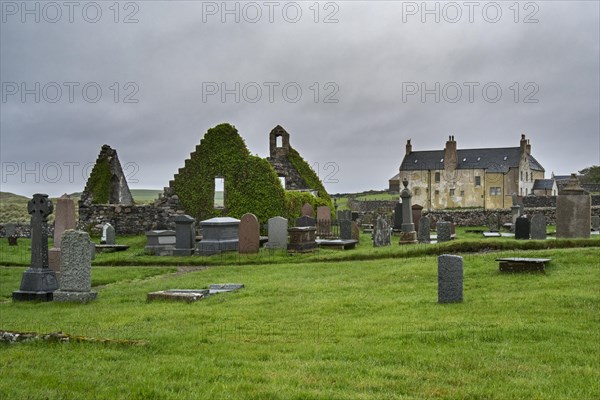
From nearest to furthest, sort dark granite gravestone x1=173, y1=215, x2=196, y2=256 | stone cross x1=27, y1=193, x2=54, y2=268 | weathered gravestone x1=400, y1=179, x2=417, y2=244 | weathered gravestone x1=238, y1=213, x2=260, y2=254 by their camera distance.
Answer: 1. stone cross x1=27, y1=193, x2=54, y2=268
2. weathered gravestone x1=238, y1=213, x2=260, y2=254
3. dark granite gravestone x1=173, y1=215, x2=196, y2=256
4. weathered gravestone x1=400, y1=179, x2=417, y2=244

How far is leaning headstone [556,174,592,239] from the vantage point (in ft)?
65.0

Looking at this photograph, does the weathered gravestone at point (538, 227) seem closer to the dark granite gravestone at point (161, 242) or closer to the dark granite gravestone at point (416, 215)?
the dark granite gravestone at point (416, 215)

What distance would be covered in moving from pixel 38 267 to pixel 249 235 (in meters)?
10.1

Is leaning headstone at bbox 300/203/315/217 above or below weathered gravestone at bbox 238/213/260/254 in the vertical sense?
above

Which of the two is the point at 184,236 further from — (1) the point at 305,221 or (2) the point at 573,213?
(2) the point at 573,213

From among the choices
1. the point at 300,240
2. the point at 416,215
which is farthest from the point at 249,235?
the point at 416,215

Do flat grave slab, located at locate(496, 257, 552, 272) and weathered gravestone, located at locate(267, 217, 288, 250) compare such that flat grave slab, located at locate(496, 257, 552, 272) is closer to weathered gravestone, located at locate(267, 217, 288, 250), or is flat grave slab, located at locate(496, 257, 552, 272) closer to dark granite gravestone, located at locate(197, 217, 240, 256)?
weathered gravestone, located at locate(267, 217, 288, 250)

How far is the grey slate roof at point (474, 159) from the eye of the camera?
237 feet

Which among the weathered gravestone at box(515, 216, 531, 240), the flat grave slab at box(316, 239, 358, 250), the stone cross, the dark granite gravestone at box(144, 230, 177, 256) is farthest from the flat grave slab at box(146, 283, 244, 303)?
the weathered gravestone at box(515, 216, 531, 240)

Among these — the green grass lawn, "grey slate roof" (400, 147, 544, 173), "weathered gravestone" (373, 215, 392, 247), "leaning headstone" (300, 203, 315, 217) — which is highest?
"grey slate roof" (400, 147, 544, 173)

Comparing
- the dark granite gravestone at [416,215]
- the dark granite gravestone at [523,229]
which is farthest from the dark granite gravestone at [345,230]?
the dark granite gravestone at [523,229]

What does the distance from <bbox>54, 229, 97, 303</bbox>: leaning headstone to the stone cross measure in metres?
1.12

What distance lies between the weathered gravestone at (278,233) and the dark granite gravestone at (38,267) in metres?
11.4

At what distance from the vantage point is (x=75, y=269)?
1290 centimetres
